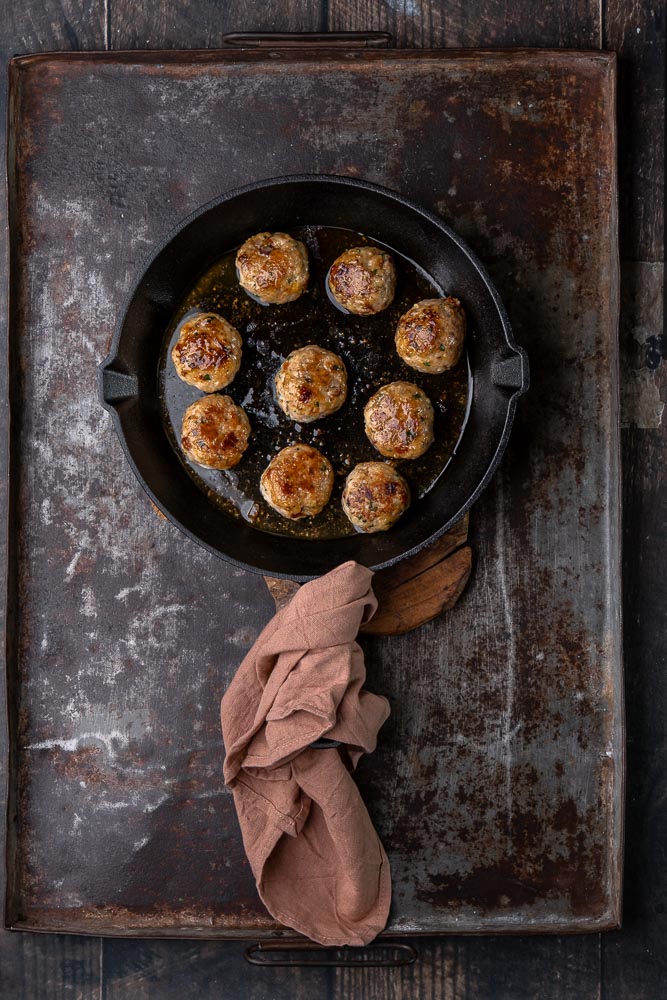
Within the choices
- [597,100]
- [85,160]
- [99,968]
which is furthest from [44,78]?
[99,968]

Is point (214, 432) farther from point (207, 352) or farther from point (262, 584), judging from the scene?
point (262, 584)

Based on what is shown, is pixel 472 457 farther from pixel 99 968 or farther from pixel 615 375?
pixel 99 968

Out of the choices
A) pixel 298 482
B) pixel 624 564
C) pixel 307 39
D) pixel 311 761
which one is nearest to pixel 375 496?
pixel 298 482

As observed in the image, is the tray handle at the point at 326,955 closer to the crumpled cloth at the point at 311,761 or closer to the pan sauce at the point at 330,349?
the crumpled cloth at the point at 311,761

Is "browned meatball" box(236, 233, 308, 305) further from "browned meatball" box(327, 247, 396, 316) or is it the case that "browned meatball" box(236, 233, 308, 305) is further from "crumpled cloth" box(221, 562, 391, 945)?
"crumpled cloth" box(221, 562, 391, 945)

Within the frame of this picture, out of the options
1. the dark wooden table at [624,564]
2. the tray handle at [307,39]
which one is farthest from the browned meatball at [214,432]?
the tray handle at [307,39]
